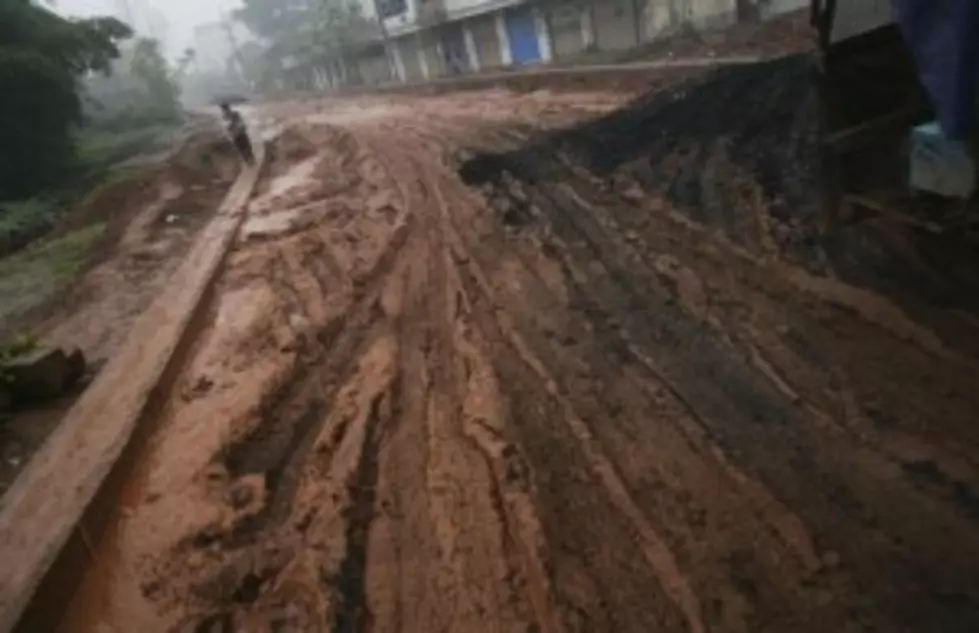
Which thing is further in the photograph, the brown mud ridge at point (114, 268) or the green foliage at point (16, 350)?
the green foliage at point (16, 350)

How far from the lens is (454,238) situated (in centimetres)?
790

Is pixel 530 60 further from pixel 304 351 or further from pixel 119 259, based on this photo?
pixel 304 351

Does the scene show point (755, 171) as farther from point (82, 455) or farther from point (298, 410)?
point (82, 455)

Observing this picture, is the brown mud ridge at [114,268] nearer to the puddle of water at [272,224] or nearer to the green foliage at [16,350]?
the green foliage at [16,350]

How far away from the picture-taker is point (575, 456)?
12.6 feet

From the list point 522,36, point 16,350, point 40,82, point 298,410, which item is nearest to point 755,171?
point 298,410

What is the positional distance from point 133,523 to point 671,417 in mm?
3170

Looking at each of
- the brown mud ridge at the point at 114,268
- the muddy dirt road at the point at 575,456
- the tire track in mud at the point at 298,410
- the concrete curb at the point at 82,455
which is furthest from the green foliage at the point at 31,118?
the tire track in mud at the point at 298,410

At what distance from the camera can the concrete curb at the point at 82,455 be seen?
390cm

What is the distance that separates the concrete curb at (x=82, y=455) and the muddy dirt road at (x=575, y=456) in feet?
0.69

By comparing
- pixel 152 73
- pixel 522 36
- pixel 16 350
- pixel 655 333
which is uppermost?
pixel 152 73

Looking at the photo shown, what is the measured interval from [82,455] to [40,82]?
19.3 meters

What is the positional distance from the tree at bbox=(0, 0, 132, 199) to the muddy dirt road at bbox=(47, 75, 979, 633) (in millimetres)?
17005

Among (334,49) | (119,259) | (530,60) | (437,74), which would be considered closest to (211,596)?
(119,259)
